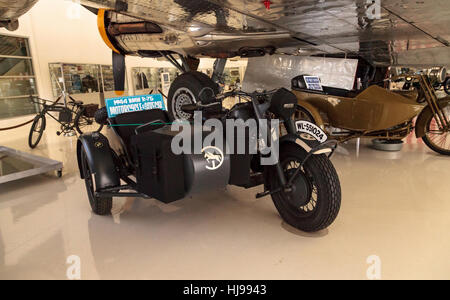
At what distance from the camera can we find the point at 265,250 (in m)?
1.92

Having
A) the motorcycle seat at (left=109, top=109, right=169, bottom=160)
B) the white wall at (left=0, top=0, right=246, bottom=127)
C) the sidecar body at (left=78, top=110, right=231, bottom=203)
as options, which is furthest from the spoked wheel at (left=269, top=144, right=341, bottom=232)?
the white wall at (left=0, top=0, right=246, bottom=127)

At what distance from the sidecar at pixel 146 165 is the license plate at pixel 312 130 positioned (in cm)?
60

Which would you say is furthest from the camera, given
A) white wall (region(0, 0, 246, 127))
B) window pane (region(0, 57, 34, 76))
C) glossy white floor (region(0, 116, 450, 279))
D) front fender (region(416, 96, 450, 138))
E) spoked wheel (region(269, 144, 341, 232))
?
white wall (region(0, 0, 246, 127))

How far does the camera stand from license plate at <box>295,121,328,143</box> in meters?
1.98

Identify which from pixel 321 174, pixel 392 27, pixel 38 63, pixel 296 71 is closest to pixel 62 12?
pixel 38 63

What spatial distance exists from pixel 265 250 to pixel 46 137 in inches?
245

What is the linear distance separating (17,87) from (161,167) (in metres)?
9.73

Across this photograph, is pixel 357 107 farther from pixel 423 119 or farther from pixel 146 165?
pixel 146 165

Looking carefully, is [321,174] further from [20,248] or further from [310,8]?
[20,248]

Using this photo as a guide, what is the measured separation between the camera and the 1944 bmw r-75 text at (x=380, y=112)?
384 centimetres

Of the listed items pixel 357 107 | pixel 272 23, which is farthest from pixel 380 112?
pixel 272 23

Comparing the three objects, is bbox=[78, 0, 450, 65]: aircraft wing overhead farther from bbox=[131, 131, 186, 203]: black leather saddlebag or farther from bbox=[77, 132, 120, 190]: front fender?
bbox=[131, 131, 186, 203]: black leather saddlebag

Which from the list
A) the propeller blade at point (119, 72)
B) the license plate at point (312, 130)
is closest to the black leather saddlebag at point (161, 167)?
the license plate at point (312, 130)

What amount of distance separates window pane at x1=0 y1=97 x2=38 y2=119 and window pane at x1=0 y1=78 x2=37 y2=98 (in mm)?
190
